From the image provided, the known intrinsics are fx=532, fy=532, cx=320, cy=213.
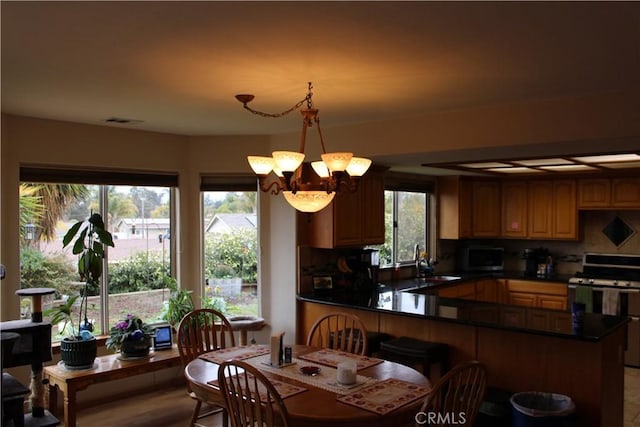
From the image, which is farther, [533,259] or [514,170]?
[533,259]

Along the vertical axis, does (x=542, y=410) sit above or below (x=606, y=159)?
below

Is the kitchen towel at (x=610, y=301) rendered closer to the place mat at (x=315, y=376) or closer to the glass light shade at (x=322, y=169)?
the place mat at (x=315, y=376)

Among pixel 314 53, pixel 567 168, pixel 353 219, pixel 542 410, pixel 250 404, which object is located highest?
pixel 314 53

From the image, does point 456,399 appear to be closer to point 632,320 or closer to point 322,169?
point 322,169

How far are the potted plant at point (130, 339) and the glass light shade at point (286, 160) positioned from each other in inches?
89.4

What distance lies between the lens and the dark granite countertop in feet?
11.4

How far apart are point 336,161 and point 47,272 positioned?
9.65 ft

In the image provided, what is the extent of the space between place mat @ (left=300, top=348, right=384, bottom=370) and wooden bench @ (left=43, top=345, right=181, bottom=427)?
1499mm

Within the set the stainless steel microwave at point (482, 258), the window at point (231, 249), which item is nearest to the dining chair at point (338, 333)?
the window at point (231, 249)

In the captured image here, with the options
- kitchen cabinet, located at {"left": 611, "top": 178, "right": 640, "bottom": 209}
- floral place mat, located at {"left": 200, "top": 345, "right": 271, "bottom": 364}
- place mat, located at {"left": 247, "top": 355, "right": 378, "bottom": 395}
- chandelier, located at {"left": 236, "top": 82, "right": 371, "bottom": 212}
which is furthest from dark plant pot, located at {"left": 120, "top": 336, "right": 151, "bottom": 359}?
kitchen cabinet, located at {"left": 611, "top": 178, "right": 640, "bottom": 209}

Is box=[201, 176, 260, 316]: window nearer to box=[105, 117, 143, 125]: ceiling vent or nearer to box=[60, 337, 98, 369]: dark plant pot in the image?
box=[105, 117, 143, 125]: ceiling vent

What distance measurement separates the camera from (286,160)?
2.83m

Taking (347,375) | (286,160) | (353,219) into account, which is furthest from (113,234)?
(347,375)

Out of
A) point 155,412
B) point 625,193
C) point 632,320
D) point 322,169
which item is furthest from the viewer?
point 625,193
